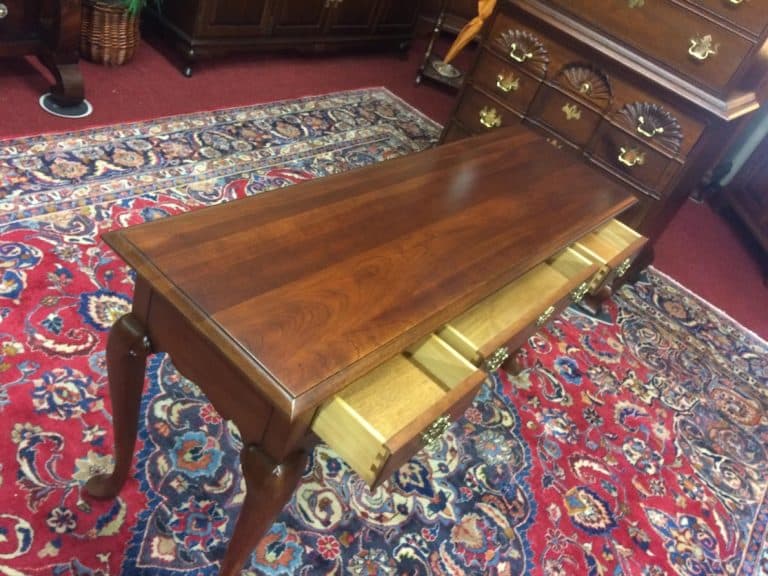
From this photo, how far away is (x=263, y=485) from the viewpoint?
86cm

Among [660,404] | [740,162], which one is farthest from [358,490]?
[740,162]

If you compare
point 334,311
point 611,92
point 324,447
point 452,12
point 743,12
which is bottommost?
point 324,447

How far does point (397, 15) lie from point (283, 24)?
2.62ft

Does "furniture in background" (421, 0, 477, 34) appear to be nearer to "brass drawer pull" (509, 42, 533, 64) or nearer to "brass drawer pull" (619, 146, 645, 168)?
"brass drawer pull" (509, 42, 533, 64)

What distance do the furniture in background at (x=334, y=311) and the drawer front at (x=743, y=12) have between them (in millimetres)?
890

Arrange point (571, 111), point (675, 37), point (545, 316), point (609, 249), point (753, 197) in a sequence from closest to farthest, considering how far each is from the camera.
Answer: point (545, 316) → point (609, 249) → point (675, 37) → point (571, 111) → point (753, 197)

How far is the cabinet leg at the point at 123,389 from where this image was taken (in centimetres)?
96

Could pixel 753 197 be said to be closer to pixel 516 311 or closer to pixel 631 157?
pixel 631 157

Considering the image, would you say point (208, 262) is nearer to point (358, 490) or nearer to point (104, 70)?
point (358, 490)

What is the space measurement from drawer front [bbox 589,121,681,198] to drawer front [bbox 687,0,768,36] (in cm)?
40

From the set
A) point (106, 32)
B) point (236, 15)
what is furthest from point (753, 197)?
point (106, 32)

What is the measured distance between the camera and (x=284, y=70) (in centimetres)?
286

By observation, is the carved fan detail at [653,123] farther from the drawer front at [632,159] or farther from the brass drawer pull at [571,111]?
the brass drawer pull at [571,111]

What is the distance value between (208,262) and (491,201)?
71cm
